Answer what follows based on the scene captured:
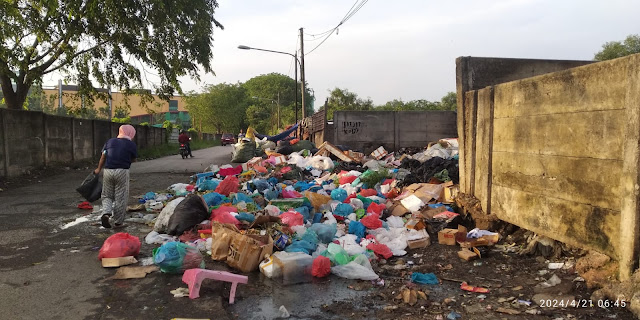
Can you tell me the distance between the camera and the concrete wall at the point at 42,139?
9.61 meters

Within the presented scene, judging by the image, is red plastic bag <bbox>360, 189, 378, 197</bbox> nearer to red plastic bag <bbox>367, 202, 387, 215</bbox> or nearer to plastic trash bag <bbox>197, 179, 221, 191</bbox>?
red plastic bag <bbox>367, 202, 387, 215</bbox>

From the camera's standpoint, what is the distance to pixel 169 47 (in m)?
13.9

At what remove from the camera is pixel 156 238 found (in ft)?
16.4

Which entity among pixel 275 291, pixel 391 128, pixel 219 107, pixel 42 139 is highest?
pixel 219 107

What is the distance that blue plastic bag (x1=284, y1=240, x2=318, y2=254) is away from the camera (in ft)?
14.4

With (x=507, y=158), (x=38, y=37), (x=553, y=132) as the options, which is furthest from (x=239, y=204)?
(x=38, y=37)

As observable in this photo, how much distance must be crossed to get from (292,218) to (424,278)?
2.02m

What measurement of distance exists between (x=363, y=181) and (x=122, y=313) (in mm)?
5484

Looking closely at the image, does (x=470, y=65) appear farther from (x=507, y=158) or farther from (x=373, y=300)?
(x=373, y=300)

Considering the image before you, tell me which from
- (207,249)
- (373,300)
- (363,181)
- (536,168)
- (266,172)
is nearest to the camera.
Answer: (373,300)

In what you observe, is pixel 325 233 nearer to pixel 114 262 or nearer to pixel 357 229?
pixel 357 229

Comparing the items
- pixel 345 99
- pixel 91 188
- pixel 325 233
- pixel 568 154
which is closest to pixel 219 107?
pixel 345 99

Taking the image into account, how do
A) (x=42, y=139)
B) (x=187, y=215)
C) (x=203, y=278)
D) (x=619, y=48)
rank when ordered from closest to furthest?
1. (x=203, y=278)
2. (x=187, y=215)
3. (x=42, y=139)
4. (x=619, y=48)

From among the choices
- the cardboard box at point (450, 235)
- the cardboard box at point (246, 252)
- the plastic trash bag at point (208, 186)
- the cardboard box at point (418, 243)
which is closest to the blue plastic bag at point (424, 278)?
the cardboard box at point (418, 243)
